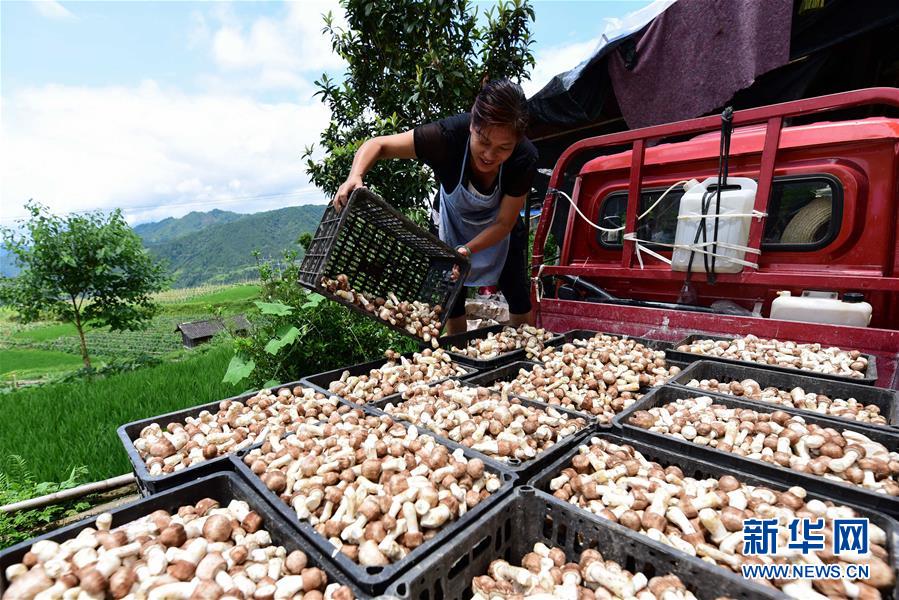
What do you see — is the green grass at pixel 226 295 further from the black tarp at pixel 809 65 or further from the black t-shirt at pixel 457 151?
the black t-shirt at pixel 457 151

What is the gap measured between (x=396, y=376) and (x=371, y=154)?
4.52 feet

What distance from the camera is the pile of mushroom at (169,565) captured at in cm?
101

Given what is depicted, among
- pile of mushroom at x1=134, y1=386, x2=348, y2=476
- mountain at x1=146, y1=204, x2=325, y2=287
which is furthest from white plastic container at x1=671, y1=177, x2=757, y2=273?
mountain at x1=146, y1=204, x2=325, y2=287

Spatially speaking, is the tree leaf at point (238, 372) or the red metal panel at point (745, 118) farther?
the tree leaf at point (238, 372)

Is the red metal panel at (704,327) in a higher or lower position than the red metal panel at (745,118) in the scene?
lower

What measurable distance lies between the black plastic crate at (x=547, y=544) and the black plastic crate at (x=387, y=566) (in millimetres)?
42

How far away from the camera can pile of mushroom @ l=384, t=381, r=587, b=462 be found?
157 centimetres

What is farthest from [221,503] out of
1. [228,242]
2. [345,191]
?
[228,242]

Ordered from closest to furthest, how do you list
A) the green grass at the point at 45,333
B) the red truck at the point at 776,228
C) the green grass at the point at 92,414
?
the red truck at the point at 776,228, the green grass at the point at 92,414, the green grass at the point at 45,333

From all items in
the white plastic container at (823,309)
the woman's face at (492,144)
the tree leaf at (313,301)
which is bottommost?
the white plastic container at (823,309)

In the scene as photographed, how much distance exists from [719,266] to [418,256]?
1998 mm

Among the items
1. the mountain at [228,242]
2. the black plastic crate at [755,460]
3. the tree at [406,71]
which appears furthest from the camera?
the mountain at [228,242]

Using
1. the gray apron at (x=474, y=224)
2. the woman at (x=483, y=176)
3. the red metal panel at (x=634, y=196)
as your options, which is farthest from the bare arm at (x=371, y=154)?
the red metal panel at (x=634, y=196)

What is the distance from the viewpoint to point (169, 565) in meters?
1.12
